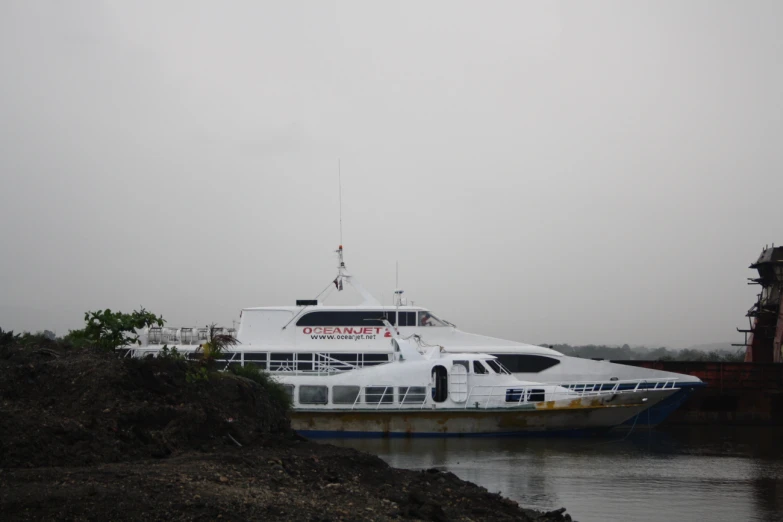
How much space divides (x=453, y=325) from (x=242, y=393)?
13379 mm

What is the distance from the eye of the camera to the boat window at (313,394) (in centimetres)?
2388

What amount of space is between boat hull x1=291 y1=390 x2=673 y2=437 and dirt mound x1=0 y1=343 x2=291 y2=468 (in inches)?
370

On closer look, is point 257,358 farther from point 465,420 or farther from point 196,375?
point 196,375

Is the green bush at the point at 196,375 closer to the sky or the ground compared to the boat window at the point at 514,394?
closer to the sky

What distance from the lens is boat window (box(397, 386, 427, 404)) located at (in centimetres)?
2352

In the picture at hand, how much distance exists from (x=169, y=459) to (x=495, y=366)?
48.7ft

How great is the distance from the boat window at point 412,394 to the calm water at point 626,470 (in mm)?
1209

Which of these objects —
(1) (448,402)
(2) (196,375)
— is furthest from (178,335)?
(2) (196,375)

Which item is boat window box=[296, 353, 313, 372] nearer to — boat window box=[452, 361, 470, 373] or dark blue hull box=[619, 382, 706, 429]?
boat window box=[452, 361, 470, 373]

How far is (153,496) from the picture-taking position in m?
8.80

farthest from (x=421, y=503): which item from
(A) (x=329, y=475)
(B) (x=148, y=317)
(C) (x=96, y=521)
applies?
(B) (x=148, y=317)

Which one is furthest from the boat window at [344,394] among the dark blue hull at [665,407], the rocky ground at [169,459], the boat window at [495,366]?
the rocky ground at [169,459]

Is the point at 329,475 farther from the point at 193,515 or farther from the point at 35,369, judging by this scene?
the point at 35,369

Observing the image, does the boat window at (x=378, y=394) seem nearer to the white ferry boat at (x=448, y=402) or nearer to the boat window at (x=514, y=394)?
the white ferry boat at (x=448, y=402)
